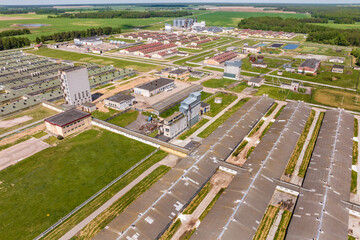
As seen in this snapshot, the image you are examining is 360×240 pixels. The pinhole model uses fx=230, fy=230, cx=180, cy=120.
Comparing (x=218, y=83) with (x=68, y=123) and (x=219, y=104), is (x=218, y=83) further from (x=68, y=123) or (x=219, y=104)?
(x=68, y=123)

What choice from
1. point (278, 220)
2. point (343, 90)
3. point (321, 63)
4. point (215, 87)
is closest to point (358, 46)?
point (321, 63)

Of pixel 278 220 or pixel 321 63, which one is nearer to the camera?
pixel 278 220

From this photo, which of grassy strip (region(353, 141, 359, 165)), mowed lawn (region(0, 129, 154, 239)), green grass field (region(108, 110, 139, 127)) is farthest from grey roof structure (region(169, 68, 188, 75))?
grassy strip (region(353, 141, 359, 165))

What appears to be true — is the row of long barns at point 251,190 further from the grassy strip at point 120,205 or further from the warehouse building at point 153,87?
the warehouse building at point 153,87

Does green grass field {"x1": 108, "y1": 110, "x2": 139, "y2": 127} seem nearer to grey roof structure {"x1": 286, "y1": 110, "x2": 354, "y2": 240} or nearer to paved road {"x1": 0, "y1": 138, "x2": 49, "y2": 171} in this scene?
paved road {"x1": 0, "y1": 138, "x2": 49, "y2": 171}

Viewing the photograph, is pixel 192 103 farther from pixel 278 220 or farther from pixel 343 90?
pixel 343 90

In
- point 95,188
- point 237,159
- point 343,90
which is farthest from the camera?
point 343,90

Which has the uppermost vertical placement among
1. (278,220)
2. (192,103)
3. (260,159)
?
(192,103)
